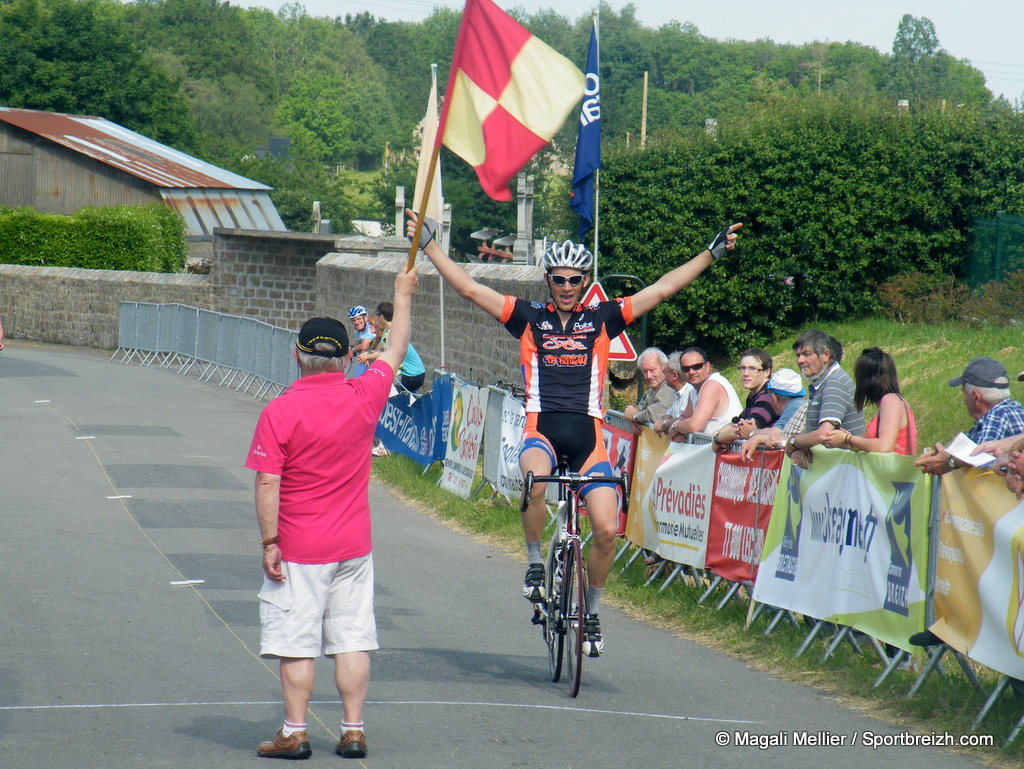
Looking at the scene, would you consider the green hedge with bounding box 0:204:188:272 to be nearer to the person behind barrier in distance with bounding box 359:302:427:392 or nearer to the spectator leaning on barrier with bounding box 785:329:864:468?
the person behind barrier in distance with bounding box 359:302:427:392

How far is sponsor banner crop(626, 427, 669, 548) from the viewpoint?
1033 centimetres

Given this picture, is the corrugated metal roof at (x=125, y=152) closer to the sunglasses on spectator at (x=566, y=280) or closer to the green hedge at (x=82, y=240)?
the green hedge at (x=82, y=240)

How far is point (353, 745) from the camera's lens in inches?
216

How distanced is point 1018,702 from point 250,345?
827 inches

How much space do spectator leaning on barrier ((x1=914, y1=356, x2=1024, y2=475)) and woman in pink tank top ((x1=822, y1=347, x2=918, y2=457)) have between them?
780 mm

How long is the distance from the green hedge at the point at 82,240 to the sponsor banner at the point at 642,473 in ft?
103

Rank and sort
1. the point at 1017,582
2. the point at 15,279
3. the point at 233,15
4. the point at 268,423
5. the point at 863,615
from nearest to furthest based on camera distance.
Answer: the point at 268,423
the point at 1017,582
the point at 863,615
the point at 15,279
the point at 233,15

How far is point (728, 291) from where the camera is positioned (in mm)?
22578

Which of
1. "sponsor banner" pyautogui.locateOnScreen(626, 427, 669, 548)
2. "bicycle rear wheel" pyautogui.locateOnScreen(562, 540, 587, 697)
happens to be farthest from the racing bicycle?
"sponsor banner" pyautogui.locateOnScreen(626, 427, 669, 548)

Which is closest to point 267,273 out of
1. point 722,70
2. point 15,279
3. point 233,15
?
point 15,279

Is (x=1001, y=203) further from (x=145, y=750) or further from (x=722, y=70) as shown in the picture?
(x=722, y=70)

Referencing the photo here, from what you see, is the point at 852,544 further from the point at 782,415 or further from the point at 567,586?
the point at 782,415

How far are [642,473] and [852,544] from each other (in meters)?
3.27

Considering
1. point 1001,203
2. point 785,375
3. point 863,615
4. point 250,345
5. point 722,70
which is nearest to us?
point 863,615
